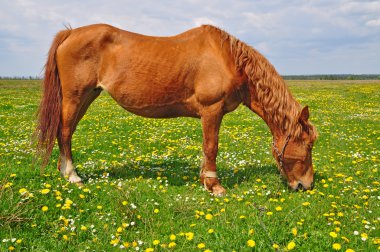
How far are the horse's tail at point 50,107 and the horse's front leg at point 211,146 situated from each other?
292 centimetres

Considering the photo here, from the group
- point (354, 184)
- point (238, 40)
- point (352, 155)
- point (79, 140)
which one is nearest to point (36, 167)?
point (79, 140)

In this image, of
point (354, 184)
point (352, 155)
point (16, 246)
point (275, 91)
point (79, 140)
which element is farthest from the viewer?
point (79, 140)

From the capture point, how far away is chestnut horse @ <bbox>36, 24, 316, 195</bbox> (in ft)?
19.1

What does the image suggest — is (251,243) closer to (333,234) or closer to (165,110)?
(333,234)

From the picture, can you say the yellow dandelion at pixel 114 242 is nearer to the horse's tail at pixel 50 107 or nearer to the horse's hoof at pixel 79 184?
the horse's hoof at pixel 79 184

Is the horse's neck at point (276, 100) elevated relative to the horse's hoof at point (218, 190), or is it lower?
elevated

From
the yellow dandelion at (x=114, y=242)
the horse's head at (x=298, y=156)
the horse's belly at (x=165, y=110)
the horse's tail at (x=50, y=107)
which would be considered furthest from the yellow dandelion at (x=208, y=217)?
the horse's tail at (x=50, y=107)

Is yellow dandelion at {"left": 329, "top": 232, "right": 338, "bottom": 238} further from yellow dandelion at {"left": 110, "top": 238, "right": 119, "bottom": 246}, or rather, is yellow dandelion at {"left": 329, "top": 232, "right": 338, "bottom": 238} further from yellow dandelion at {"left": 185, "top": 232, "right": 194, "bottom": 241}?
yellow dandelion at {"left": 110, "top": 238, "right": 119, "bottom": 246}

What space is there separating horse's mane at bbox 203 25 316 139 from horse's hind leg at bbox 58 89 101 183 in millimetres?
3007

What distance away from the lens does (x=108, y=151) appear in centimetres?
860

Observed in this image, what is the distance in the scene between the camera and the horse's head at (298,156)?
5.80 m

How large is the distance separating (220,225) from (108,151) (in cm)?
511

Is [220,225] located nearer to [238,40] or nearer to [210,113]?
[210,113]

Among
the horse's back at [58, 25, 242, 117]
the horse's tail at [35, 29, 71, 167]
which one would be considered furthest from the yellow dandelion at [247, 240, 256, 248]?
the horse's tail at [35, 29, 71, 167]
